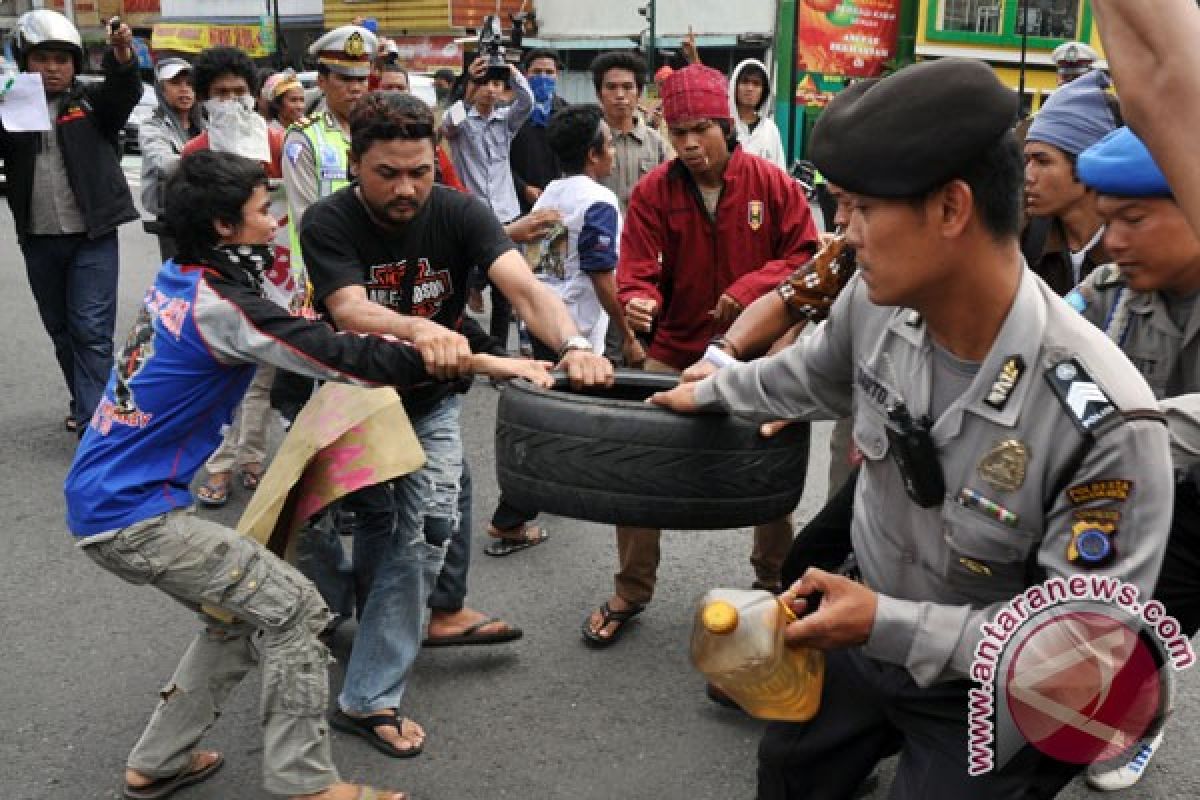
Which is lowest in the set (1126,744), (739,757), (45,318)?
(739,757)

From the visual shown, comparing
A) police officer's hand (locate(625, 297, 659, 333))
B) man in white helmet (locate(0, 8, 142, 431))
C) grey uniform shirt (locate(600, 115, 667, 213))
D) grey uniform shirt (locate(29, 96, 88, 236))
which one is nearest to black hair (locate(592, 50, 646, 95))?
grey uniform shirt (locate(600, 115, 667, 213))

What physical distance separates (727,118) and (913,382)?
2.56 metres

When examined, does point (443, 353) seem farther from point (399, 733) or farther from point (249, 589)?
point (399, 733)

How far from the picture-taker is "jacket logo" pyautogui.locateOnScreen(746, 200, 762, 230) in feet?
14.9

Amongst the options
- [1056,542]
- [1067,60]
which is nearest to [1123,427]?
[1056,542]

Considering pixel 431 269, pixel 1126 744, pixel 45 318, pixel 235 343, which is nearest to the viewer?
pixel 1126 744

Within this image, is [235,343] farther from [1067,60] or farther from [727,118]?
[1067,60]

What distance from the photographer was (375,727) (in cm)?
386

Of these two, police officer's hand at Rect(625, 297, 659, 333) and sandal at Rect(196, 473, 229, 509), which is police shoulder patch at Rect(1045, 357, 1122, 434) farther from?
sandal at Rect(196, 473, 229, 509)

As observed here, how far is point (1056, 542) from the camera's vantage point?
1.95 meters

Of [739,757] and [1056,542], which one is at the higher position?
[1056,542]

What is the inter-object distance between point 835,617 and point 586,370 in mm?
1513

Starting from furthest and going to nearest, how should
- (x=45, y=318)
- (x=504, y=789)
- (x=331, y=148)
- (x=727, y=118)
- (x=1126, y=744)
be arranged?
(x=45, y=318) < (x=331, y=148) < (x=727, y=118) < (x=504, y=789) < (x=1126, y=744)

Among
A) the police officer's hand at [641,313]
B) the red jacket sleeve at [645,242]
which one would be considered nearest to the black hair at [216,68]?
the red jacket sleeve at [645,242]
